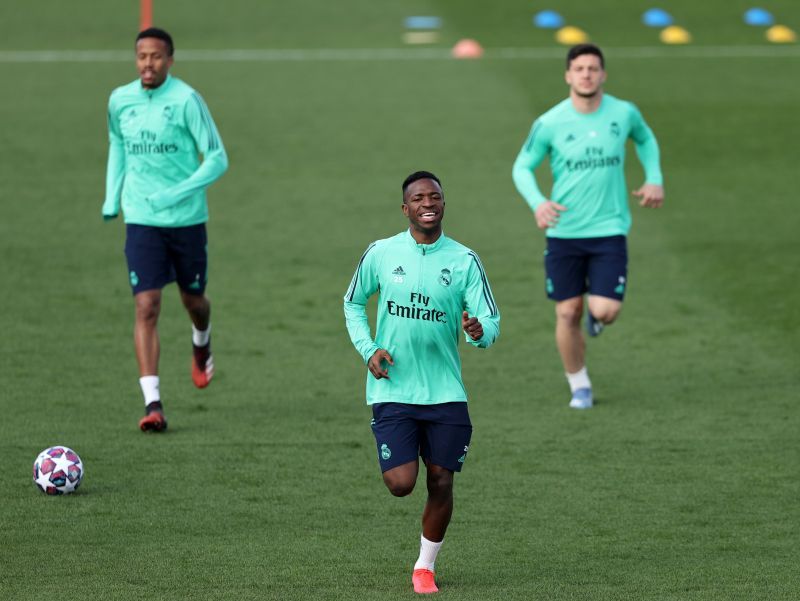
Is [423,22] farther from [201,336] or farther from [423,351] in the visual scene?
[423,351]

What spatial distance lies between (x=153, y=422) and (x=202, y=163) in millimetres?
1824

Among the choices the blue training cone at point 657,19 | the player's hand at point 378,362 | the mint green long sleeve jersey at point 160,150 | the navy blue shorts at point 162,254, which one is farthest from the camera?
the blue training cone at point 657,19

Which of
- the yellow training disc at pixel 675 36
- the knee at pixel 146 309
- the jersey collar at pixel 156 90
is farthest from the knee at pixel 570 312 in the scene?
the yellow training disc at pixel 675 36

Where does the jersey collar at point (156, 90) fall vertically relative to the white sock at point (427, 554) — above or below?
above

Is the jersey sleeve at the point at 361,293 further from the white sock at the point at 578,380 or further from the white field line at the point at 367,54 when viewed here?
the white field line at the point at 367,54

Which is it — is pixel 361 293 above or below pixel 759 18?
below

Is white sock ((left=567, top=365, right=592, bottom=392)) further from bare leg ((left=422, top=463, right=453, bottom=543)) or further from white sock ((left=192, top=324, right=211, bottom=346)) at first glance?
bare leg ((left=422, top=463, right=453, bottom=543))

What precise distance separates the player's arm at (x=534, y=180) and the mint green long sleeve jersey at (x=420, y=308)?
3118 millimetres

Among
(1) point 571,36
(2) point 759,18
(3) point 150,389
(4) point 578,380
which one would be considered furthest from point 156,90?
(2) point 759,18

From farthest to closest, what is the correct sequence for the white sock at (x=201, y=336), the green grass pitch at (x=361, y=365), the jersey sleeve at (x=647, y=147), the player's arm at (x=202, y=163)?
the white sock at (x=201, y=336)
the jersey sleeve at (x=647, y=147)
the player's arm at (x=202, y=163)
the green grass pitch at (x=361, y=365)

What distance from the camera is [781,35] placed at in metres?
28.5

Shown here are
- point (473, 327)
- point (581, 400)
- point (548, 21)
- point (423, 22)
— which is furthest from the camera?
point (548, 21)

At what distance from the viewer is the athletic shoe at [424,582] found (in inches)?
322

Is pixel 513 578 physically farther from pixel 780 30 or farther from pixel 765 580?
pixel 780 30
